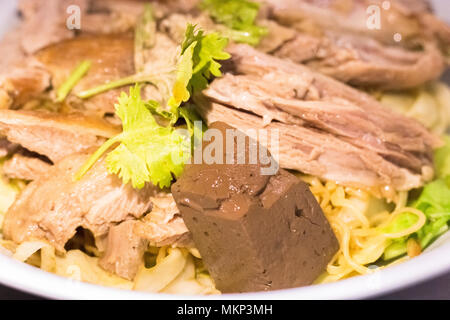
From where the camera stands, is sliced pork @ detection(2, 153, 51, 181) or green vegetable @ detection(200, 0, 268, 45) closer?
sliced pork @ detection(2, 153, 51, 181)

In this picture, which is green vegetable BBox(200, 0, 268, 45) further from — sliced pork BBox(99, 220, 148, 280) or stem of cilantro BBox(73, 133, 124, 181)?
sliced pork BBox(99, 220, 148, 280)

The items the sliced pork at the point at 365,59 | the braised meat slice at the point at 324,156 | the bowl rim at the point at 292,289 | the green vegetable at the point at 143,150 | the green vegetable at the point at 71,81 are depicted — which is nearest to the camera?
the bowl rim at the point at 292,289

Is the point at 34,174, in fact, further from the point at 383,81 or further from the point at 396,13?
the point at 396,13

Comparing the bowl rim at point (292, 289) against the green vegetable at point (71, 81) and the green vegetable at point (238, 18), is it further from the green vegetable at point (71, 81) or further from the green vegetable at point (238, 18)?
the green vegetable at point (238, 18)

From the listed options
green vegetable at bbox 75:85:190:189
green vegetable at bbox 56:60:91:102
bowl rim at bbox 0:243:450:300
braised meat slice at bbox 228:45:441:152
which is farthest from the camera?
green vegetable at bbox 56:60:91:102

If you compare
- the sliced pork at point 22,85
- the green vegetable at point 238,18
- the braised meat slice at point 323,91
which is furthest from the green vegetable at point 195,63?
the sliced pork at point 22,85

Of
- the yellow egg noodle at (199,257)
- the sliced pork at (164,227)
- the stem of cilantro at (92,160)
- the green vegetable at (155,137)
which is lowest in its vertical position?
the yellow egg noodle at (199,257)

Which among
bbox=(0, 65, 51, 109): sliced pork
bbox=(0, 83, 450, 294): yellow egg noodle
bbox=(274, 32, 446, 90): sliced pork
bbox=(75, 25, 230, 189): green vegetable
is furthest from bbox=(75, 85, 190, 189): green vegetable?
bbox=(274, 32, 446, 90): sliced pork
